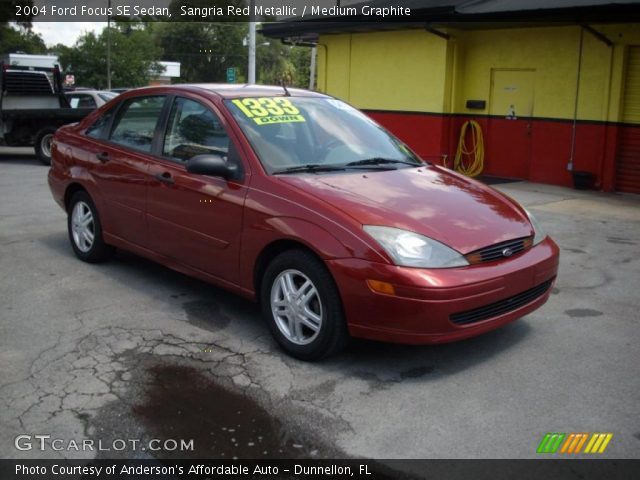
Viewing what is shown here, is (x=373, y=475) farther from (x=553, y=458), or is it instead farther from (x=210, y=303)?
(x=210, y=303)

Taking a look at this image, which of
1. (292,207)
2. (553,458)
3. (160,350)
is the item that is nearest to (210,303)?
(160,350)

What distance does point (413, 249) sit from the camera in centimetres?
413

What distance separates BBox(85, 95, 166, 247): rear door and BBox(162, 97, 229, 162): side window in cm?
22

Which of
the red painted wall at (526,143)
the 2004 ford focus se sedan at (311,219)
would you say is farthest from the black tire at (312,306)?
the red painted wall at (526,143)

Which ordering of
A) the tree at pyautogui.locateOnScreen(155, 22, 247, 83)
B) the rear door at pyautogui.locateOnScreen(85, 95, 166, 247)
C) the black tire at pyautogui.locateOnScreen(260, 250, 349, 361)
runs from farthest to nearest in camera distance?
1. the tree at pyautogui.locateOnScreen(155, 22, 247, 83)
2. the rear door at pyautogui.locateOnScreen(85, 95, 166, 247)
3. the black tire at pyautogui.locateOnScreen(260, 250, 349, 361)

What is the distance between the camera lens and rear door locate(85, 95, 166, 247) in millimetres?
5766

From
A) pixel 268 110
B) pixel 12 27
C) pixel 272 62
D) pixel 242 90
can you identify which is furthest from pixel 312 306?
pixel 272 62

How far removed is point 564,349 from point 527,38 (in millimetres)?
9439

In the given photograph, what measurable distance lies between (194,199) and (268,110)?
842mm

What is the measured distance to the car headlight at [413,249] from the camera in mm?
4078

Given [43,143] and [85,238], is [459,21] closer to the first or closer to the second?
[85,238]

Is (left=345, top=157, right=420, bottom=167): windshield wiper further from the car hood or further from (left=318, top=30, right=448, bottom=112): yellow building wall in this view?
(left=318, top=30, right=448, bottom=112): yellow building wall

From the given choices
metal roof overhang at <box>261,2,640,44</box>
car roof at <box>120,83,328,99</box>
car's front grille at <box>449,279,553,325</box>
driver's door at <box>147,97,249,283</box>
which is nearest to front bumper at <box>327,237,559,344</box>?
car's front grille at <box>449,279,553,325</box>

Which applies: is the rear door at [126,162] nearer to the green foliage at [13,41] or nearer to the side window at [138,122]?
the side window at [138,122]
